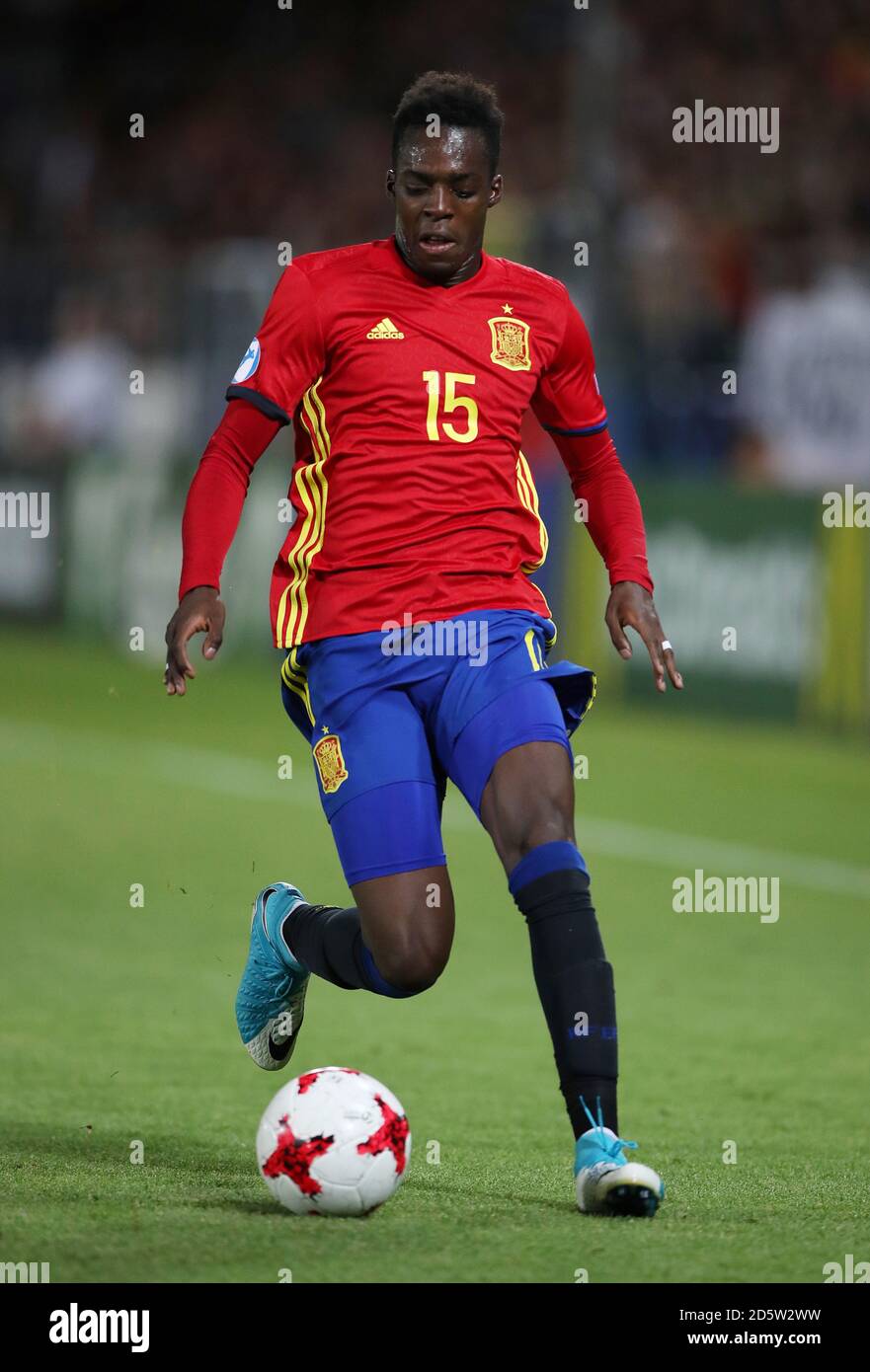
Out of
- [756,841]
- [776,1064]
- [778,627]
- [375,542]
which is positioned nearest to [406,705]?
[375,542]

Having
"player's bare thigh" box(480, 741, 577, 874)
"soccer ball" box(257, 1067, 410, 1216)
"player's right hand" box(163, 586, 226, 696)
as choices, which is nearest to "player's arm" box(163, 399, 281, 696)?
"player's right hand" box(163, 586, 226, 696)

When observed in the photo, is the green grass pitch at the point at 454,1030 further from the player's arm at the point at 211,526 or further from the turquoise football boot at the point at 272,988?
the player's arm at the point at 211,526

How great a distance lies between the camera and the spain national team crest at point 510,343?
5.14 meters

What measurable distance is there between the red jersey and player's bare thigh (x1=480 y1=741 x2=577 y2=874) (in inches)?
16.3

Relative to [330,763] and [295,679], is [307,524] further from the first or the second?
[330,763]

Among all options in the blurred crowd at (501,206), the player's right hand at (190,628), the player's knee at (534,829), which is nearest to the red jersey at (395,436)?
the player's right hand at (190,628)

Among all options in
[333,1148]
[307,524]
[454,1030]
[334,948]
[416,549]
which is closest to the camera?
[333,1148]

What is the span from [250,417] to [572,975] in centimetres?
148

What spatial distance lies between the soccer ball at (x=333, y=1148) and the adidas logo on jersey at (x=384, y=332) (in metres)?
1.71

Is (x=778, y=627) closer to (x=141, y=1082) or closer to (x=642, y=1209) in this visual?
(x=141, y=1082)

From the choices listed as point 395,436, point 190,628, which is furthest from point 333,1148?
point 395,436

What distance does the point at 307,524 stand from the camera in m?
5.15

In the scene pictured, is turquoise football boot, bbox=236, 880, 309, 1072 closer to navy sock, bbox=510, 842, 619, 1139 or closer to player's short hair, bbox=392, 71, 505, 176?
navy sock, bbox=510, 842, 619, 1139

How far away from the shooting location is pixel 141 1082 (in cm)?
620
